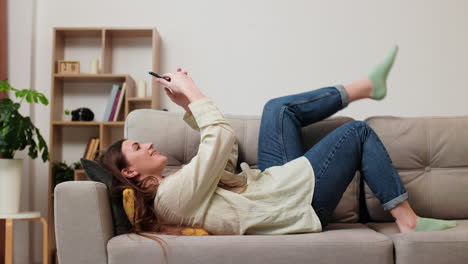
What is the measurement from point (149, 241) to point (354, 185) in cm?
100

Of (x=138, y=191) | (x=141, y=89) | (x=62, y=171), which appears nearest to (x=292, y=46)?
(x=141, y=89)

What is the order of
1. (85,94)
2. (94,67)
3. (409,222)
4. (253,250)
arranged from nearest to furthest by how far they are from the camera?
1. (253,250)
2. (409,222)
3. (94,67)
4. (85,94)

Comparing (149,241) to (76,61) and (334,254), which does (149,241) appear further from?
(76,61)

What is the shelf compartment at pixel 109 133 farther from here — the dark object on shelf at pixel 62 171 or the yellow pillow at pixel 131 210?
the yellow pillow at pixel 131 210

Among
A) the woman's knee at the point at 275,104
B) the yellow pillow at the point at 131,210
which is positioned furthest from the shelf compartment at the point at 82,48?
the yellow pillow at the point at 131,210

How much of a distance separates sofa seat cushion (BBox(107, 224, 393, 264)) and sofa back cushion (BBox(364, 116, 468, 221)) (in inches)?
24.0

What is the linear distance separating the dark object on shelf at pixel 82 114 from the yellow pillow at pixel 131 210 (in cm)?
206

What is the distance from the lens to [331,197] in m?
1.79

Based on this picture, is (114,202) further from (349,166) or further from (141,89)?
(141,89)

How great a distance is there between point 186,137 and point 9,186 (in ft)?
4.61

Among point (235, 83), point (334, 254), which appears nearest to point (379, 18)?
point (235, 83)

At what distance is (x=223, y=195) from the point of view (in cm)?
171

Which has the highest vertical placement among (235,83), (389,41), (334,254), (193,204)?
(389,41)

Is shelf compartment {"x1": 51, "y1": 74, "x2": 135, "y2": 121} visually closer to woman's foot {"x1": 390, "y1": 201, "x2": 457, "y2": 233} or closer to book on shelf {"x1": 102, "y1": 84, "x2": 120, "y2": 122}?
book on shelf {"x1": 102, "y1": 84, "x2": 120, "y2": 122}
